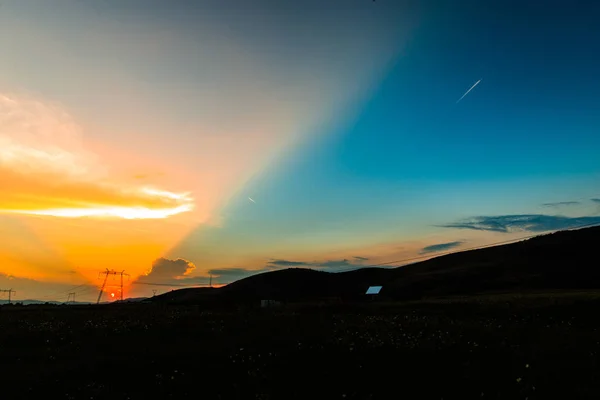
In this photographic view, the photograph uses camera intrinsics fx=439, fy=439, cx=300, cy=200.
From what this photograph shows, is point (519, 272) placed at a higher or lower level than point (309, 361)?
higher

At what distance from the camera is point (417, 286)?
151 metres

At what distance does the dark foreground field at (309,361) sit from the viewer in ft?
57.2

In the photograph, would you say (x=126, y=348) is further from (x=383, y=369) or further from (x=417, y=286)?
(x=417, y=286)

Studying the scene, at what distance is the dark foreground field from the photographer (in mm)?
17423

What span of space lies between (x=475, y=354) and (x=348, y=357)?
644cm

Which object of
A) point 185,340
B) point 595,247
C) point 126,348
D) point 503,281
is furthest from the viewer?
point 595,247

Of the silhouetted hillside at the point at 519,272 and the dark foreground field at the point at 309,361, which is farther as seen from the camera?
the silhouetted hillside at the point at 519,272

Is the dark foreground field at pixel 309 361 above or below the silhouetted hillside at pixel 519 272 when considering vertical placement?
below

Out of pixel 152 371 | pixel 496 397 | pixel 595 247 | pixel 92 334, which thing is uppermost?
pixel 595 247

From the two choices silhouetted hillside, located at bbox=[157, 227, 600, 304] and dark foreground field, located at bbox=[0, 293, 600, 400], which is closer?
dark foreground field, located at bbox=[0, 293, 600, 400]

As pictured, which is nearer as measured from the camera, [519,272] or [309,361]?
[309,361]

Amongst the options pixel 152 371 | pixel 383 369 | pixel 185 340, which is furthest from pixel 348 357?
pixel 185 340

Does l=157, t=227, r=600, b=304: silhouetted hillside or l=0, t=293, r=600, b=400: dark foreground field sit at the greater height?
l=157, t=227, r=600, b=304: silhouetted hillside

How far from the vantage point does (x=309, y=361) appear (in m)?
21.9
